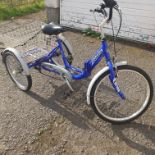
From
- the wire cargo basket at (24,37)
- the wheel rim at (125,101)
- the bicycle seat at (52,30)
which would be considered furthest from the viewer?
the wire cargo basket at (24,37)

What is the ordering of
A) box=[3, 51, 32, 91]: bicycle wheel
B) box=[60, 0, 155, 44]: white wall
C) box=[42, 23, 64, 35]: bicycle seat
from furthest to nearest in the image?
1. box=[60, 0, 155, 44]: white wall
2. box=[3, 51, 32, 91]: bicycle wheel
3. box=[42, 23, 64, 35]: bicycle seat

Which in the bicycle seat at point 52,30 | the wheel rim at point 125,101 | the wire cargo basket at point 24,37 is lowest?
the wire cargo basket at point 24,37

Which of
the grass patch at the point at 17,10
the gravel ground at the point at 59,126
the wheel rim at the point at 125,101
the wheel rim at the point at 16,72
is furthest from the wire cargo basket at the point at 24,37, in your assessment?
the wheel rim at the point at 125,101

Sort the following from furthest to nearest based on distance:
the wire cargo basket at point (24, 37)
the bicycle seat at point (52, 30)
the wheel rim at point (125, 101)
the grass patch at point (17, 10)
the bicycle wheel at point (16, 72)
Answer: the grass patch at point (17, 10), the wire cargo basket at point (24, 37), the bicycle wheel at point (16, 72), the bicycle seat at point (52, 30), the wheel rim at point (125, 101)

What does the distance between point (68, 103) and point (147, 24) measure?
2990 mm

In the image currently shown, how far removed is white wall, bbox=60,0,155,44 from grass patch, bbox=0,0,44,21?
219 cm

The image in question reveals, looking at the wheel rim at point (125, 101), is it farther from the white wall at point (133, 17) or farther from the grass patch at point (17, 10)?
the grass patch at point (17, 10)

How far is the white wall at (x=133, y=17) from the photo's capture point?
6.03 metres

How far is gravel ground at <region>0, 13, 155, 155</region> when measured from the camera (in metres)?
3.46

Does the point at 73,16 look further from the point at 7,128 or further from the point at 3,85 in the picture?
the point at 7,128

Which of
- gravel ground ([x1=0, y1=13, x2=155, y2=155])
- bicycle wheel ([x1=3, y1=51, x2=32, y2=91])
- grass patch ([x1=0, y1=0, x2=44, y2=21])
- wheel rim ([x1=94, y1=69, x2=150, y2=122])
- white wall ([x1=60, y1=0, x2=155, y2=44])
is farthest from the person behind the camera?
grass patch ([x1=0, y1=0, x2=44, y2=21])

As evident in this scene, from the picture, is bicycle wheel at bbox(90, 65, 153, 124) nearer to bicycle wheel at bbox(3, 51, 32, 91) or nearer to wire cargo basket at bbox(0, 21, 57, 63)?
bicycle wheel at bbox(3, 51, 32, 91)

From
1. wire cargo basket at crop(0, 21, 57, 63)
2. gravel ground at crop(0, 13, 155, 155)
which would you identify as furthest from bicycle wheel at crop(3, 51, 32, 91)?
wire cargo basket at crop(0, 21, 57, 63)

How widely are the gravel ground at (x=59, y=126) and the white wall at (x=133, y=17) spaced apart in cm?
228
